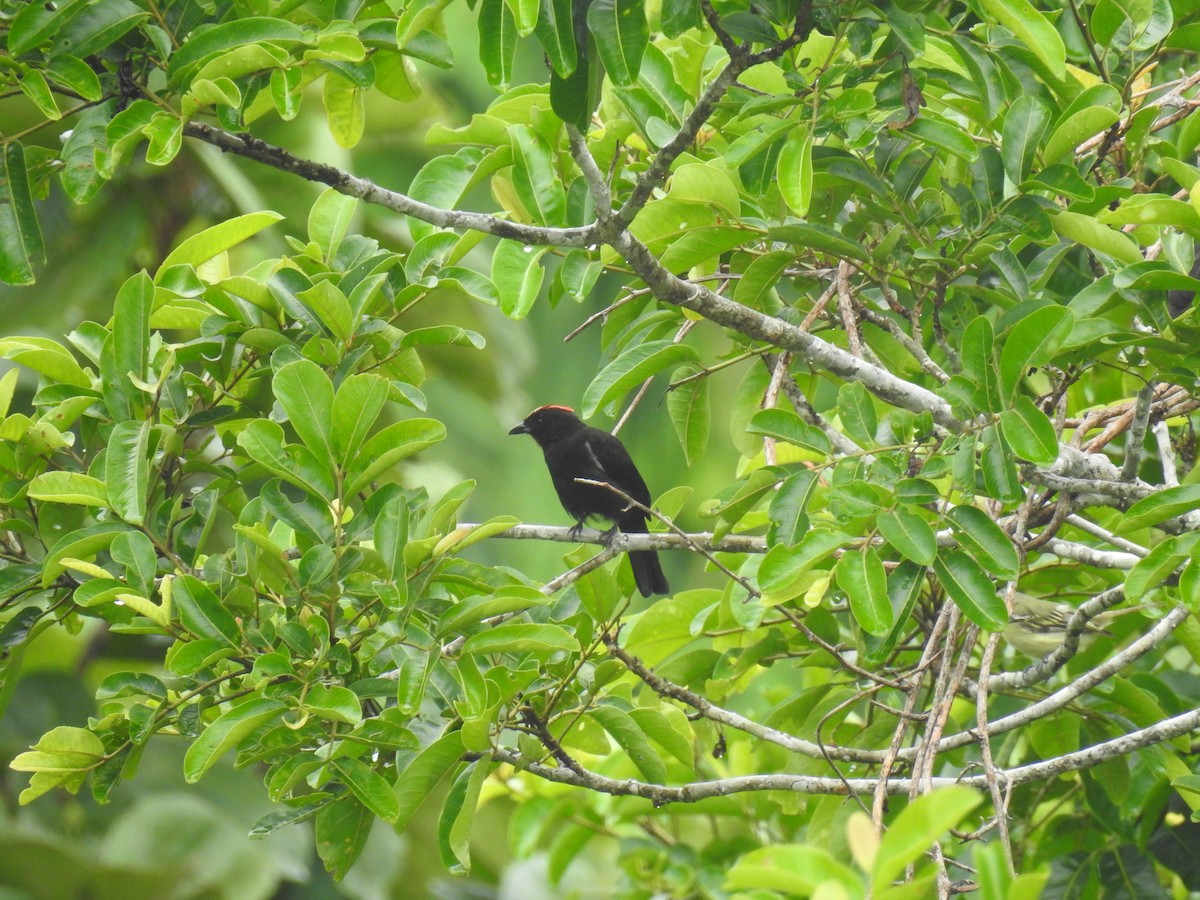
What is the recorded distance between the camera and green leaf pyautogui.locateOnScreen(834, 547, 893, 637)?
7.74 feet

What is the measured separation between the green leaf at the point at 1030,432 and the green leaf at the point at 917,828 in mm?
1093

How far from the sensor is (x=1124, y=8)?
121 inches

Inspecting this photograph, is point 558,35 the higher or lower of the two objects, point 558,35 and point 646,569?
the higher

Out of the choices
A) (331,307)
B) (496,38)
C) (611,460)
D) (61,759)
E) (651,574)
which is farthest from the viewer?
(611,460)

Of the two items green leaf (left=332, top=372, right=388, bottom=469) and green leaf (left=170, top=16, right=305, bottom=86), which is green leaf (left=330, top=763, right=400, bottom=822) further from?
green leaf (left=170, top=16, right=305, bottom=86)

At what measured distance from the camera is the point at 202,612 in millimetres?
2545

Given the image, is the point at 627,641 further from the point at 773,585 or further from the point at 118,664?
the point at 118,664

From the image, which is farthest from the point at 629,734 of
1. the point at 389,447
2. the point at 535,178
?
the point at 535,178

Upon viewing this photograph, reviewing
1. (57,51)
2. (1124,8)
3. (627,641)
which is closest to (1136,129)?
(1124,8)

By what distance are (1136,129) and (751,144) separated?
4.51 ft

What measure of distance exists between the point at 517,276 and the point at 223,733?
1343 millimetres

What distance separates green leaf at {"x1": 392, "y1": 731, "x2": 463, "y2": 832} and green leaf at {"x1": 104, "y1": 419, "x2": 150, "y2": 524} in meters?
0.81

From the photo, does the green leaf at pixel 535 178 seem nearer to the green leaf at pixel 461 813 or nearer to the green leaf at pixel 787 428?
the green leaf at pixel 787 428

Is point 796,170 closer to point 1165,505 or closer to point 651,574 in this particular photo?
point 1165,505
